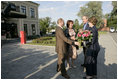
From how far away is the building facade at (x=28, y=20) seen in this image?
1979cm

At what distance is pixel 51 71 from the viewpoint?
4207 millimetres

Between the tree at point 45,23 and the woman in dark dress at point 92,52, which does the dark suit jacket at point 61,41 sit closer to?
the woman in dark dress at point 92,52

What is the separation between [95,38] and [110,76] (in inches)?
54.8

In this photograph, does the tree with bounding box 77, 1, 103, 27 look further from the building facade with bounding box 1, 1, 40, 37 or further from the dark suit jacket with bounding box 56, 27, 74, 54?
the dark suit jacket with bounding box 56, 27, 74, 54

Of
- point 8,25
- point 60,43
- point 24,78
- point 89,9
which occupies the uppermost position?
point 89,9

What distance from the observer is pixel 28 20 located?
870 inches

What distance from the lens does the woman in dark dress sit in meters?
3.31

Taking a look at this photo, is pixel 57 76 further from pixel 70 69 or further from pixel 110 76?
pixel 110 76

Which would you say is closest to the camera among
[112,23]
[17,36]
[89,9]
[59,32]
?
[59,32]

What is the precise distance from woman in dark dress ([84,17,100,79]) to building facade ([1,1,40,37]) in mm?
17541

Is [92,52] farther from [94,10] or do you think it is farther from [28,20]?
[94,10]

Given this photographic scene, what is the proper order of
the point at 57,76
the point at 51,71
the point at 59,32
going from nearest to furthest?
the point at 59,32, the point at 57,76, the point at 51,71

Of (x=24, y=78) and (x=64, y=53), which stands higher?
(x=64, y=53)

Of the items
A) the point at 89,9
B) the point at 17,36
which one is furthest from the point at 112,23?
the point at 17,36
